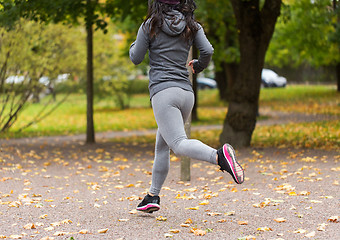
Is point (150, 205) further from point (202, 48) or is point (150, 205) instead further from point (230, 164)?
point (202, 48)

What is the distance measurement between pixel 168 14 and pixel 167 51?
0.31m

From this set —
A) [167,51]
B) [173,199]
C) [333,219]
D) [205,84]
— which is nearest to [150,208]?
[173,199]

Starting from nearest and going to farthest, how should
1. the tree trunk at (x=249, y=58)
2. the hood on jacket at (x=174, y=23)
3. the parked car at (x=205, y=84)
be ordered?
the hood on jacket at (x=174, y=23), the tree trunk at (x=249, y=58), the parked car at (x=205, y=84)

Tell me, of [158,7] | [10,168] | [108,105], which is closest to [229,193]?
[158,7]

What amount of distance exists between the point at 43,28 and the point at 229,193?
8.20 meters

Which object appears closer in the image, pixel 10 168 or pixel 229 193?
pixel 229 193

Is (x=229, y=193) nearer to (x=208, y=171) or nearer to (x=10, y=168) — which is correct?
(x=208, y=171)

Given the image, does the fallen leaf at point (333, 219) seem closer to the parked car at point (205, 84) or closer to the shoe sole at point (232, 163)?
the shoe sole at point (232, 163)

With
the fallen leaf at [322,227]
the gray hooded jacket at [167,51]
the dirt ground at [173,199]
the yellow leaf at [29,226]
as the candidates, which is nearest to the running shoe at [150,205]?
the dirt ground at [173,199]

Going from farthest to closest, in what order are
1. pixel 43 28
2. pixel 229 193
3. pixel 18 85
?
Result: pixel 18 85 < pixel 43 28 < pixel 229 193

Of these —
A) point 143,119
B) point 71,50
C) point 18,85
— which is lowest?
point 143,119

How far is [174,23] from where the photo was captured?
4.55m

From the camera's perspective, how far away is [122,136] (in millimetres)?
16578

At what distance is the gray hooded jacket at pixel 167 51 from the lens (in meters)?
4.56
